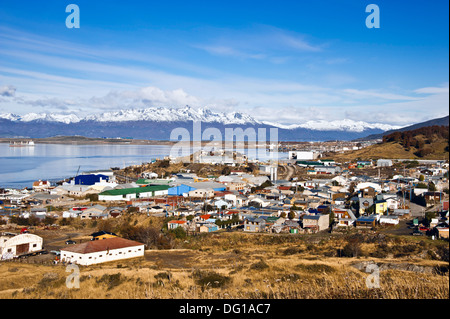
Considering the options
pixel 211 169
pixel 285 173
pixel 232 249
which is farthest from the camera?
pixel 211 169

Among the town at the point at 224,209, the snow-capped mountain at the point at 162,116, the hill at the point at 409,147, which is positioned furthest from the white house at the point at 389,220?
the snow-capped mountain at the point at 162,116

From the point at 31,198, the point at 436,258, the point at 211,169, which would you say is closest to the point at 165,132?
the point at 211,169

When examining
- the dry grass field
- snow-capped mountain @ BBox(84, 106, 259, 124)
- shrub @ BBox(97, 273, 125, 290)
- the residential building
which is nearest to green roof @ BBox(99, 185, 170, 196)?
the dry grass field

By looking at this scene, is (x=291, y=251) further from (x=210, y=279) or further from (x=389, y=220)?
(x=389, y=220)

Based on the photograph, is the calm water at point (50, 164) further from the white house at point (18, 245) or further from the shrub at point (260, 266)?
the shrub at point (260, 266)

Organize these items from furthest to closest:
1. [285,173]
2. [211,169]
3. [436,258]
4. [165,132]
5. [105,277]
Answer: [165,132] < [211,169] < [285,173] < [436,258] < [105,277]
